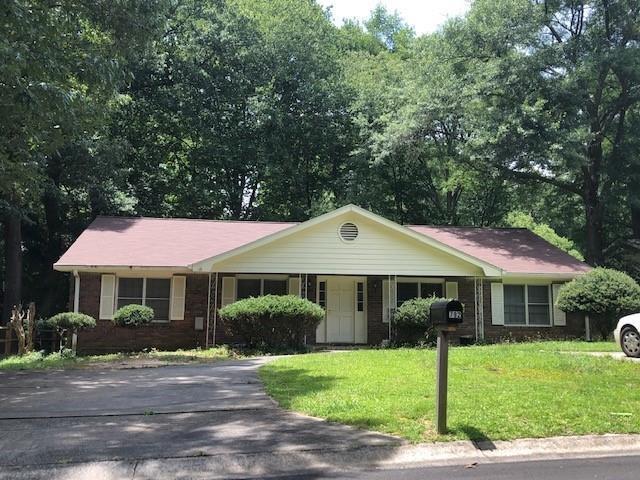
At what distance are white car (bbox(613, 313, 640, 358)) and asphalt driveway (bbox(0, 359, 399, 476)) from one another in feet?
26.9

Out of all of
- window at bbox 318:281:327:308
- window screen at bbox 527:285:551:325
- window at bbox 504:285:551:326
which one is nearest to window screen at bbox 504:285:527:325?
window at bbox 504:285:551:326

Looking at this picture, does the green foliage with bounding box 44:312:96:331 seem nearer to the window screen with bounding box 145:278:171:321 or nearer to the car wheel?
the window screen with bounding box 145:278:171:321

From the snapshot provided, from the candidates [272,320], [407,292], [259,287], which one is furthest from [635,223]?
[272,320]

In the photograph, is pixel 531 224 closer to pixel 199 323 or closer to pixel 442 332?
pixel 199 323

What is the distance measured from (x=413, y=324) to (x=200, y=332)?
6983 mm

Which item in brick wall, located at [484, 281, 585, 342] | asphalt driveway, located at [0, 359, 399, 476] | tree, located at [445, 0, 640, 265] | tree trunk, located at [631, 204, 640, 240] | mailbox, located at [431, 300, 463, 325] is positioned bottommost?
asphalt driveway, located at [0, 359, 399, 476]

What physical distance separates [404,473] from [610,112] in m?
25.9

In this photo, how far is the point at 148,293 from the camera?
20547 mm

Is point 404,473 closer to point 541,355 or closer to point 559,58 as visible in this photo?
point 541,355

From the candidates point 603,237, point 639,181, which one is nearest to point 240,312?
point 639,181

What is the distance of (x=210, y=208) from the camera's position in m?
33.2

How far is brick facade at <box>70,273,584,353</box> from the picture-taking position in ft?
65.1

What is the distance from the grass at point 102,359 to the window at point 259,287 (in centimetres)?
277

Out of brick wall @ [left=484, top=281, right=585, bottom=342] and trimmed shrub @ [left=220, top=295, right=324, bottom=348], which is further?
brick wall @ [left=484, top=281, right=585, bottom=342]
